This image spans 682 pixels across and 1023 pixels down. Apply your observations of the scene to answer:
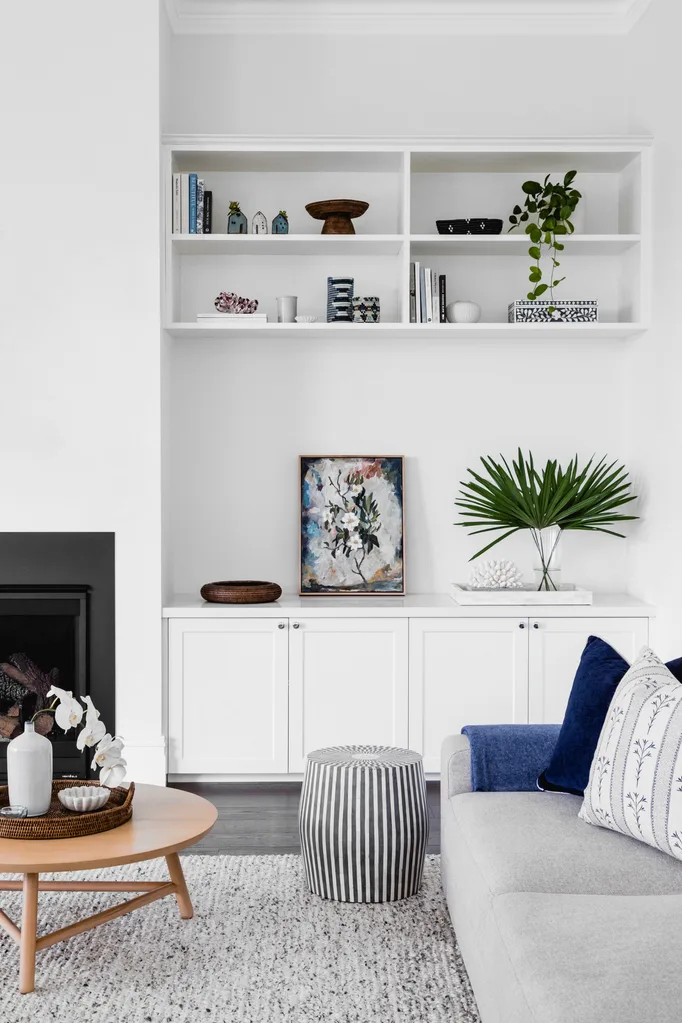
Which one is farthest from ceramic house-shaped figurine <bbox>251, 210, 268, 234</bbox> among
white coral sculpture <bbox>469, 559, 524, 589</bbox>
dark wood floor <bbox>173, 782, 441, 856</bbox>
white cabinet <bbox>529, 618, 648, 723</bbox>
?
dark wood floor <bbox>173, 782, 441, 856</bbox>

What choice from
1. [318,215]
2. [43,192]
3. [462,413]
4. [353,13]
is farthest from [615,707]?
[353,13]

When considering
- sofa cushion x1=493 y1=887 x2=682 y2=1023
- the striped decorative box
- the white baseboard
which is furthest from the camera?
the striped decorative box

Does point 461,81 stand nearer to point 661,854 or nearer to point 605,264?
point 605,264

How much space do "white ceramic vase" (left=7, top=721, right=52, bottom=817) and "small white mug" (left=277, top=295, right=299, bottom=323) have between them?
2.15 meters

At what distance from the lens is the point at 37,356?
3.72 m

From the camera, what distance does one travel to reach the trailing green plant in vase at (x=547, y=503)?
3855 mm

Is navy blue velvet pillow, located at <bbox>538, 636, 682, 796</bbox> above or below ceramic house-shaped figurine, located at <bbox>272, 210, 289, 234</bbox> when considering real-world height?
below

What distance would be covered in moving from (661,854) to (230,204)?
10.00 feet

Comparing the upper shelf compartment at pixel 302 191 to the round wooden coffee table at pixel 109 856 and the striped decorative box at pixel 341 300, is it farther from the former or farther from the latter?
the round wooden coffee table at pixel 109 856

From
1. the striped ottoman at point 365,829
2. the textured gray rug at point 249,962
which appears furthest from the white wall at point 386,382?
the textured gray rug at point 249,962

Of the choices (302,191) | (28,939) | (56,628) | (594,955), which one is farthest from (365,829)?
(302,191)

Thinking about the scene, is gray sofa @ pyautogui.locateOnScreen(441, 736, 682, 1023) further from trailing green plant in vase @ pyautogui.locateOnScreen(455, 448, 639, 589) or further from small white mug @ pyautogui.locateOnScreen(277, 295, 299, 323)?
small white mug @ pyautogui.locateOnScreen(277, 295, 299, 323)

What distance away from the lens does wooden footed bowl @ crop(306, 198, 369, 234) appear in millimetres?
3902

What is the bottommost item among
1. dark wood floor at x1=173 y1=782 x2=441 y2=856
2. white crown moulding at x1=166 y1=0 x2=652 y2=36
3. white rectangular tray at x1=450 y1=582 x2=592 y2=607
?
dark wood floor at x1=173 y1=782 x2=441 y2=856
